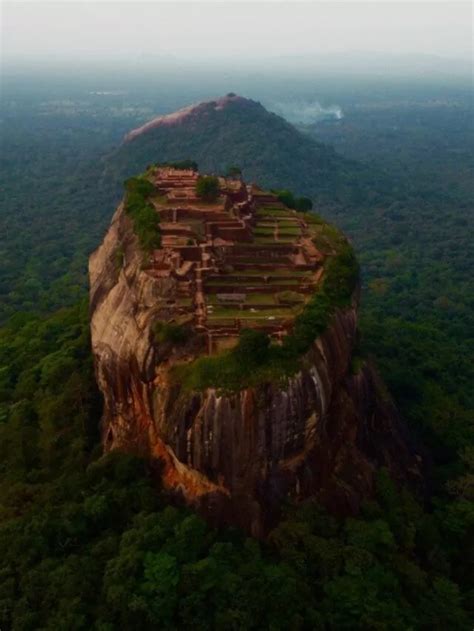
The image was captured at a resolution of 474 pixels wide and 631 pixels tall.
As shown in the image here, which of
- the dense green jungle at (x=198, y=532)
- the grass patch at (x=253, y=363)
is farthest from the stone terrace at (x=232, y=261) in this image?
the dense green jungle at (x=198, y=532)

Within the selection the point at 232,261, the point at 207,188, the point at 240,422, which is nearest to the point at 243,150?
the point at 207,188

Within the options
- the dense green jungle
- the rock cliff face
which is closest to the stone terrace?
the rock cliff face

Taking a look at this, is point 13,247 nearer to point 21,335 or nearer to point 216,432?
point 21,335

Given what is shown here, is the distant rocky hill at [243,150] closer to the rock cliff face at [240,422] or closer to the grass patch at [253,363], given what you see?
the rock cliff face at [240,422]

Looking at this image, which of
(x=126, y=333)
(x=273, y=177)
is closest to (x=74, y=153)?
(x=273, y=177)

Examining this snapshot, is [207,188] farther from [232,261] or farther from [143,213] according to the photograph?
[232,261]
